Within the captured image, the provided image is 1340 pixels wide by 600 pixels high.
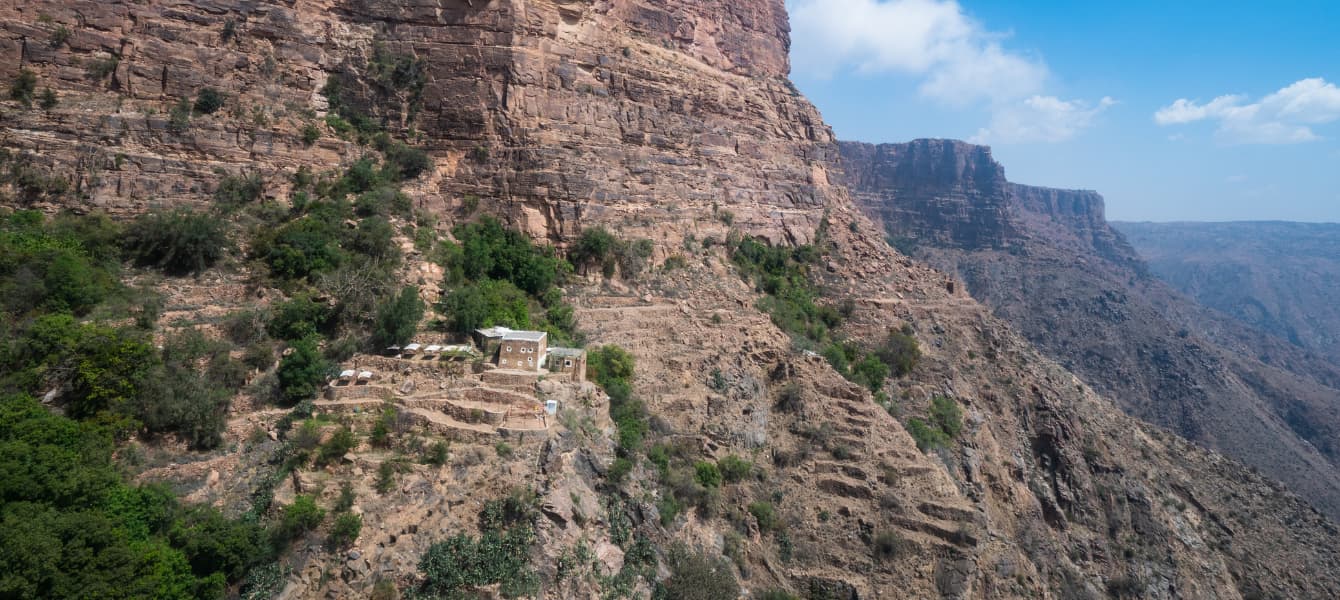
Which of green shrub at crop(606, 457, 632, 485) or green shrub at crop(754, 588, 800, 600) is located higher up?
green shrub at crop(606, 457, 632, 485)

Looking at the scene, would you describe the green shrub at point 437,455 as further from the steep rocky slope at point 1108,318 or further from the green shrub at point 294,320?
the steep rocky slope at point 1108,318

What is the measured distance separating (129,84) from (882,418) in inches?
1182

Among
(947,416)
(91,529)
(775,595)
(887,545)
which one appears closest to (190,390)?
(91,529)

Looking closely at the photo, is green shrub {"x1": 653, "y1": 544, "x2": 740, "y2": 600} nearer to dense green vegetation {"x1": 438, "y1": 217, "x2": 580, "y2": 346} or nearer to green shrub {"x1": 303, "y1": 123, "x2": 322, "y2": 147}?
dense green vegetation {"x1": 438, "y1": 217, "x2": 580, "y2": 346}

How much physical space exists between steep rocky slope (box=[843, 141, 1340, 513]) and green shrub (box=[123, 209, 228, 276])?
66558 millimetres

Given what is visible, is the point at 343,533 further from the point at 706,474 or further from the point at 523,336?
the point at 706,474

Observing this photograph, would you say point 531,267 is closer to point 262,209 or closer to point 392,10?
point 262,209

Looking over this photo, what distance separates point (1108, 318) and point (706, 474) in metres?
69.9

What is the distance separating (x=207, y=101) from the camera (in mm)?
24109

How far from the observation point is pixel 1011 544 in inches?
917

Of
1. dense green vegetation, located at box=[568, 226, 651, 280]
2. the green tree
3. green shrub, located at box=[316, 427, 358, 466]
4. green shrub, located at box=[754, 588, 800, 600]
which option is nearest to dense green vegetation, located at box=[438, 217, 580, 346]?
dense green vegetation, located at box=[568, 226, 651, 280]

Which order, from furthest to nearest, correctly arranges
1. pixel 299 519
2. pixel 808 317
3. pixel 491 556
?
1. pixel 808 317
2. pixel 491 556
3. pixel 299 519

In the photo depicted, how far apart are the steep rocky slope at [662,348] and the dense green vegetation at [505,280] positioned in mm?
1005

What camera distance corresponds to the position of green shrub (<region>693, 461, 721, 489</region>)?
21.5 metres
